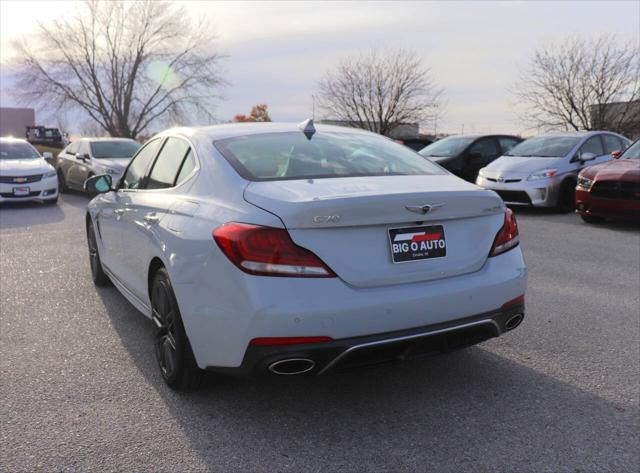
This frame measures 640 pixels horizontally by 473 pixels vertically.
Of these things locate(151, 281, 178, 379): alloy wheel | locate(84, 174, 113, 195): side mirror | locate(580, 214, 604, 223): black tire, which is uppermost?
locate(84, 174, 113, 195): side mirror

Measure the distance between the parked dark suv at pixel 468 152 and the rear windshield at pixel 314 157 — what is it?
9684mm

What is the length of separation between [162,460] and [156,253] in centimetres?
122

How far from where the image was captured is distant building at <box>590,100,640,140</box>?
2953 cm

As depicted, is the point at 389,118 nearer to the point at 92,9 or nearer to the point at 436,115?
the point at 436,115

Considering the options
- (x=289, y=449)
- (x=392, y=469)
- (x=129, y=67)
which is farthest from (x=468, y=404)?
(x=129, y=67)

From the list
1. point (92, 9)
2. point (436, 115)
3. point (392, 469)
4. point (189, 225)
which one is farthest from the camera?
point (92, 9)

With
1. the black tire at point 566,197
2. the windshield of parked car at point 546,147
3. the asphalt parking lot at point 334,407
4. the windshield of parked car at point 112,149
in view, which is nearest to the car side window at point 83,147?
the windshield of parked car at point 112,149

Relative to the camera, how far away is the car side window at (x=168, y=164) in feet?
12.6

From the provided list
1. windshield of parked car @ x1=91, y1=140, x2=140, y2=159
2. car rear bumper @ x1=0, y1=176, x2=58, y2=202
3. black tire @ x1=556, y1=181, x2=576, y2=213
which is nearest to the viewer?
black tire @ x1=556, y1=181, x2=576, y2=213

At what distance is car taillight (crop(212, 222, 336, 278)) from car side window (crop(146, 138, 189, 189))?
1244 millimetres

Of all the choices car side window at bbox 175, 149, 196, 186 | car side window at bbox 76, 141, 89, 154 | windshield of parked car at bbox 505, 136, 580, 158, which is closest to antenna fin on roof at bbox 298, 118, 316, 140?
car side window at bbox 175, 149, 196, 186

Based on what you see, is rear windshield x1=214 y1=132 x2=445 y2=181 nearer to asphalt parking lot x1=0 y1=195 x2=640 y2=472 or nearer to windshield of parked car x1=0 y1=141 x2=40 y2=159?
asphalt parking lot x1=0 y1=195 x2=640 y2=472

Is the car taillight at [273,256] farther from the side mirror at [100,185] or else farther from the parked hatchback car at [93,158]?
the parked hatchback car at [93,158]

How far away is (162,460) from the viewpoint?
2.70 m
